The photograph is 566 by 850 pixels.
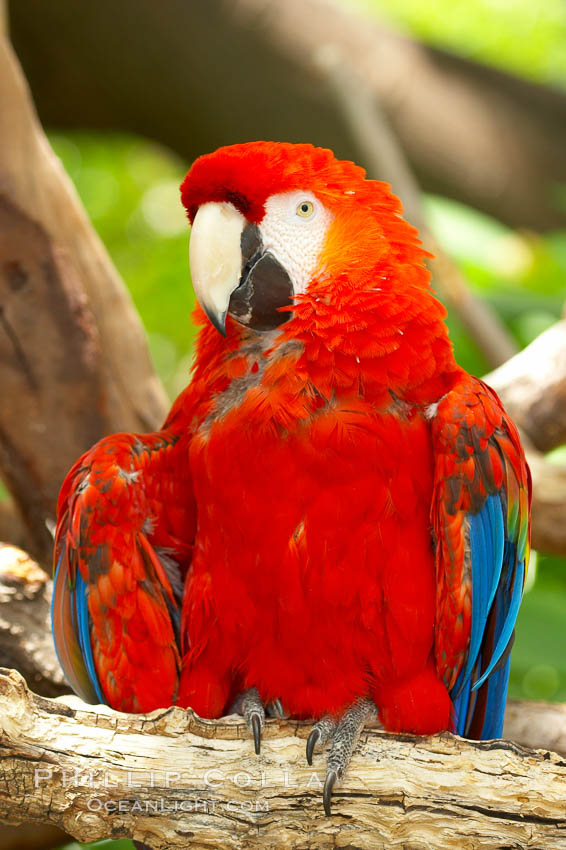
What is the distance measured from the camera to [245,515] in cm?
Result: 134

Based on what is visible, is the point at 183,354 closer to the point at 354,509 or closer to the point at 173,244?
the point at 173,244

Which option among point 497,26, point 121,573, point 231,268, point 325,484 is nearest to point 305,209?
point 231,268

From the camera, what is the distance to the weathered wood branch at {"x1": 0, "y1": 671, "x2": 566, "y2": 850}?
1125 mm

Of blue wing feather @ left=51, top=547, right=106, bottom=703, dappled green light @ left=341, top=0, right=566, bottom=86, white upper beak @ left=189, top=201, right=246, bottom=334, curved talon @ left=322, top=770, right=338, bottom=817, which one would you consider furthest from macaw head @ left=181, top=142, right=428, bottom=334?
dappled green light @ left=341, top=0, right=566, bottom=86

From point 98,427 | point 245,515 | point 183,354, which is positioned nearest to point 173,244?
point 183,354

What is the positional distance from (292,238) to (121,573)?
66 cm

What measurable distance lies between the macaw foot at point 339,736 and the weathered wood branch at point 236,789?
0.06ft

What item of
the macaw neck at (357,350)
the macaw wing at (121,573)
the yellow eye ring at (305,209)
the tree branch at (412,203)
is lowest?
the macaw wing at (121,573)

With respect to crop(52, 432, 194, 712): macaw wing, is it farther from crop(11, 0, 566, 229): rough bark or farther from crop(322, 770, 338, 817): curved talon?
crop(11, 0, 566, 229): rough bark

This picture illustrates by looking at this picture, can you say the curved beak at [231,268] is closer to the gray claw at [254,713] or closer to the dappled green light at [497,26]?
the gray claw at [254,713]

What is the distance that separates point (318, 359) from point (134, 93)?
123 inches

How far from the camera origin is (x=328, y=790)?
47.2 inches

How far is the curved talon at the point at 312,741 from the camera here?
1.25m

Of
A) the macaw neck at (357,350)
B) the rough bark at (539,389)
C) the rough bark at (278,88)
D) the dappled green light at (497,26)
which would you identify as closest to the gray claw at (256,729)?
the macaw neck at (357,350)
